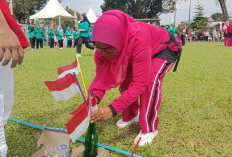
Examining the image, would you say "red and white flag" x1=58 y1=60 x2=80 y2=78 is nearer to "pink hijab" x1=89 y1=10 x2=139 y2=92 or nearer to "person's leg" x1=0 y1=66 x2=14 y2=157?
"pink hijab" x1=89 y1=10 x2=139 y2=92

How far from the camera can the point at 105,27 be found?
5.33 ft

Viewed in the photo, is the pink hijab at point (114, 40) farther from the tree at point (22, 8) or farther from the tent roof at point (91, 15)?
the tree at point (22, 8)

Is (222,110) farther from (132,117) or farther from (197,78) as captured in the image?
(197,78)

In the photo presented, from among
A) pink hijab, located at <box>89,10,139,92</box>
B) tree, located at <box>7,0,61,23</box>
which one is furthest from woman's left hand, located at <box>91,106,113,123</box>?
tree, located at <box>7,0,61,23</box>

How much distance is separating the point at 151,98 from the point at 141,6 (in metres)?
47.2

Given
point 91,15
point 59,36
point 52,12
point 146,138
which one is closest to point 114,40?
point 146,138

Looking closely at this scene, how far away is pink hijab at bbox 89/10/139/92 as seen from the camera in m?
1.63

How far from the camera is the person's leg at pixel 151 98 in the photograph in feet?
7.16

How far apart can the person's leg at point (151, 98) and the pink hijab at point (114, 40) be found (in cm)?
38

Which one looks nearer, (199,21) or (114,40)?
(114,40)

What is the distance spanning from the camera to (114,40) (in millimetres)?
1646

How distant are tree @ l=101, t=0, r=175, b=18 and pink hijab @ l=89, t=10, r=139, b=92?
1786 inches

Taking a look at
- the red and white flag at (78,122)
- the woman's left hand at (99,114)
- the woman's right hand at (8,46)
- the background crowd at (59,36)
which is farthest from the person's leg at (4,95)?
the background crowd at (59,36)

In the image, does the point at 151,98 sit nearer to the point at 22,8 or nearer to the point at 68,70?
the point at 68,70
